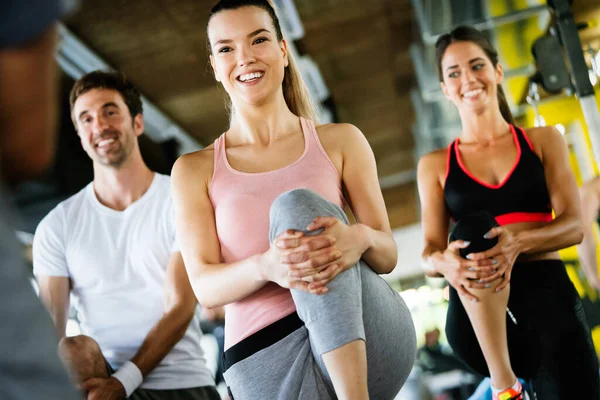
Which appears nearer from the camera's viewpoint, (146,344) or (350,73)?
(146,344)

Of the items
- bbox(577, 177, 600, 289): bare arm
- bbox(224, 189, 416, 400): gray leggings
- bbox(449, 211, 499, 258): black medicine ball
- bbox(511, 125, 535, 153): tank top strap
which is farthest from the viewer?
bbox(577, 177, 600, 289): bare arm

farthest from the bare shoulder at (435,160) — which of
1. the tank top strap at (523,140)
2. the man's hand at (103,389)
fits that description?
the man's hand at (103,389)

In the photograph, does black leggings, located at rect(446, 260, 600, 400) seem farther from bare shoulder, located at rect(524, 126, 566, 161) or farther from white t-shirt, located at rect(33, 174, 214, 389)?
white t-shirt, located at rect(33, 174, 214, 389)

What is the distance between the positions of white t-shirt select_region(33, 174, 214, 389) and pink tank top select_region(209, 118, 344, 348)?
588 mm

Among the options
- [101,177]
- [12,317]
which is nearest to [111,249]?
[101,177]

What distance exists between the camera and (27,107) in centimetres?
77

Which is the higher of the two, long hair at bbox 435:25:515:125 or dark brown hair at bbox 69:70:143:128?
dark brown hair at bbox 69:70:143:128

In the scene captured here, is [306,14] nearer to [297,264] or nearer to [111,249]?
[111,249]

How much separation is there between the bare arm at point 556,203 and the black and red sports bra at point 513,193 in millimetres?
33

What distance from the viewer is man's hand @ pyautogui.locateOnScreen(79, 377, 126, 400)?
2.02m

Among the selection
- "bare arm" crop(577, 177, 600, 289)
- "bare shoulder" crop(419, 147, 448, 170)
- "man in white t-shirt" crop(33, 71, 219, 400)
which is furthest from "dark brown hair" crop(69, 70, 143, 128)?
"bare arm" crop(577, 177, 600, 289)

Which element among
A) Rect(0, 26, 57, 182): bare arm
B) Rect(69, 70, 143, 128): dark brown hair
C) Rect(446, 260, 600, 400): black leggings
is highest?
Rect(69, 70, 143, 128): dark brown hair

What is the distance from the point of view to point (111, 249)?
2375mm

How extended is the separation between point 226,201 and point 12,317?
1.06m
